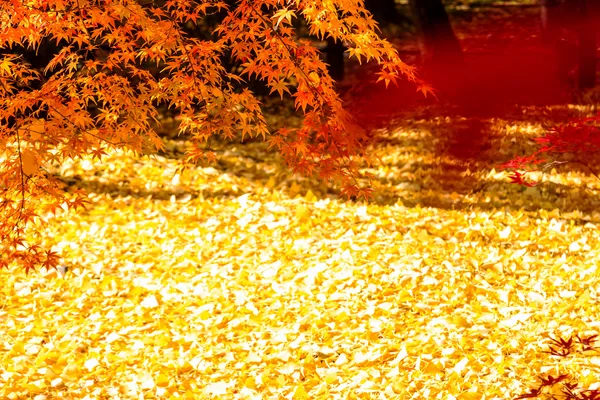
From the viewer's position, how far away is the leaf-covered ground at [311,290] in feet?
16.7

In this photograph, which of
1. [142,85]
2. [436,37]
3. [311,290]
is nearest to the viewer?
[142,85]

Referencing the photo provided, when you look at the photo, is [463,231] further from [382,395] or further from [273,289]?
[382,395]

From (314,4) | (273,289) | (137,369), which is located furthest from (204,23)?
(314,4)

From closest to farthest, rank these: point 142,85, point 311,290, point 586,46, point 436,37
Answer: point 142,85, point 311,290, point 586,46, point 436,37

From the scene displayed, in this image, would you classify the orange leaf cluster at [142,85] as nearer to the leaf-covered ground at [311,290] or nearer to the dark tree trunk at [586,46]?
the leaf-covered ground at [311,290]

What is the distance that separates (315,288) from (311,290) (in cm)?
5

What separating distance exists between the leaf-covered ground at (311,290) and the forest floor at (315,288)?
0.02 metres

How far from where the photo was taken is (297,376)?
5102mm

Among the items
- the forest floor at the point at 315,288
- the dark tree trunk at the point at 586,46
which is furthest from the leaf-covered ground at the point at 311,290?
the dark tree trunk at the point at 586,46

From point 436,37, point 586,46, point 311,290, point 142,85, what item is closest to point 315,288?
point 311,290

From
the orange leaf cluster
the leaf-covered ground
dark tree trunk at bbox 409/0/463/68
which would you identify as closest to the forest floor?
the leaf-covered ground

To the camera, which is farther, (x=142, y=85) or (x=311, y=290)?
(x=311, y=290)

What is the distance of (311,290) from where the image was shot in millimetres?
6352

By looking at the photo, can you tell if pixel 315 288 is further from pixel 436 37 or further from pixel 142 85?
pixel 436 37
